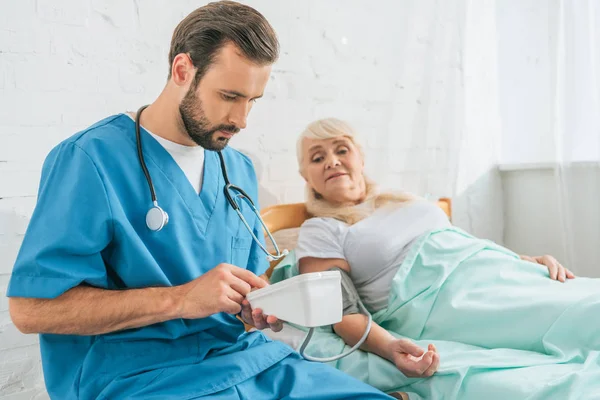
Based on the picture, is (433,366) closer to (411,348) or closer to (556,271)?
(411,348)

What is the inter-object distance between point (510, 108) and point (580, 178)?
1.76ft

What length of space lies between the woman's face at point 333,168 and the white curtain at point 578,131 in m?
0.89

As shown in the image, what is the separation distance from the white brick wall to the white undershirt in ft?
1.41

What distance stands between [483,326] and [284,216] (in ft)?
2.25

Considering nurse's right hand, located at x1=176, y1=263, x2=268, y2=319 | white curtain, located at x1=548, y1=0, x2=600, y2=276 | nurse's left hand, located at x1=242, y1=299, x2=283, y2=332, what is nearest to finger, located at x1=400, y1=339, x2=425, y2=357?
nurse's left hand, located at x1=242, y1=299, x2=283, y2=332

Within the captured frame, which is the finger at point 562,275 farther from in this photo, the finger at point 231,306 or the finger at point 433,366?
the finger at point 231,306

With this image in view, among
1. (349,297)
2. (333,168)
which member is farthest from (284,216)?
(349,297)

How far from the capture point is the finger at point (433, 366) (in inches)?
45.8

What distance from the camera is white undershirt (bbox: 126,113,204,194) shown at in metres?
1.09

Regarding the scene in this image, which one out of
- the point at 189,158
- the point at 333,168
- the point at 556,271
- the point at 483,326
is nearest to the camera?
the point at 189,158

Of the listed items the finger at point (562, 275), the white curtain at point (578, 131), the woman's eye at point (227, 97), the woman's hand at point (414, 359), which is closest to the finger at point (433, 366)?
the woman's hand at point (414, 359)

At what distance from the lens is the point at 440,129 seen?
94.3 inches

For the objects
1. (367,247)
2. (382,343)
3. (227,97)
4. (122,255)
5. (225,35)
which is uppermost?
(225,35)

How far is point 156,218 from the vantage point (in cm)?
97
